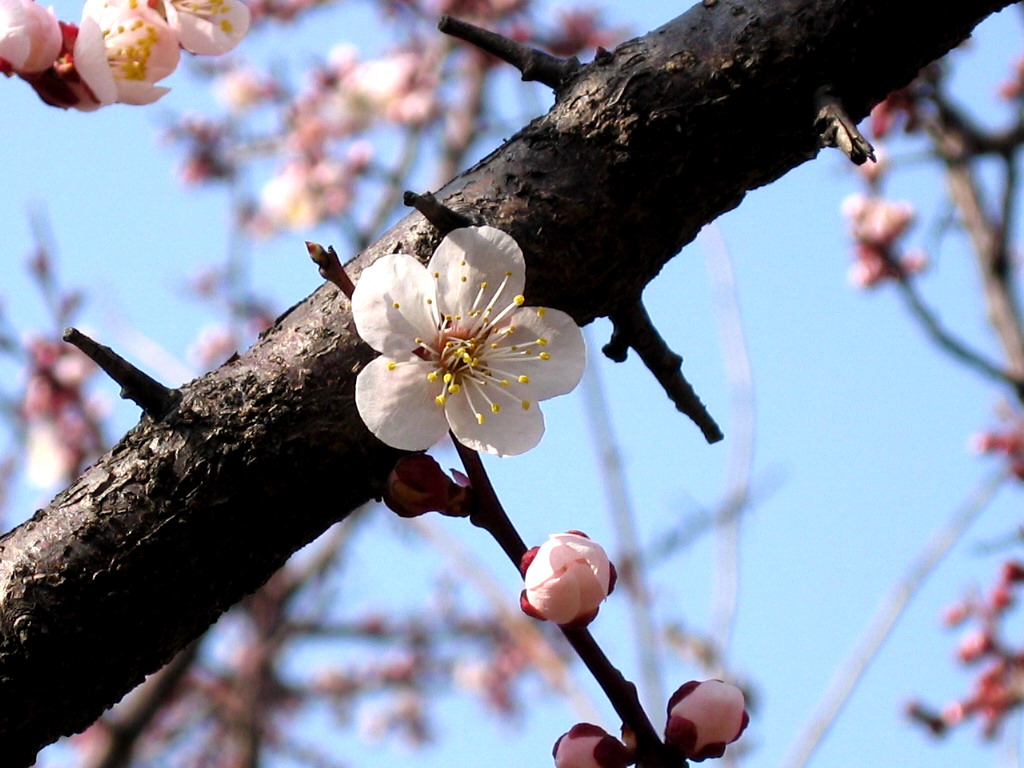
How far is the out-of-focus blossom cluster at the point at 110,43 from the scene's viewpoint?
1090 millimetres

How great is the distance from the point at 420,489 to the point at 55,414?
4420 mm

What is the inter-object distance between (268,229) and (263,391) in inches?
248

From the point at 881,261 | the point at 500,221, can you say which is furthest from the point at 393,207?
the point at 500,221

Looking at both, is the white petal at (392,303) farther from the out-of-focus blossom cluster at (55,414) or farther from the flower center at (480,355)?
the out-of-focus blossom cluster at (55,414)

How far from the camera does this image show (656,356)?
112 cm

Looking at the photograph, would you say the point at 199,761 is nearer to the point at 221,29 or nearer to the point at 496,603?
the point at 496,603

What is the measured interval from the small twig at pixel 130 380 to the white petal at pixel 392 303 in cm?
19

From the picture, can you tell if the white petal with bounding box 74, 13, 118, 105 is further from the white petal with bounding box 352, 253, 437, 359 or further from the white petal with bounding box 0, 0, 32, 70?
the white petal with bounding box 352, 253, 437, 359

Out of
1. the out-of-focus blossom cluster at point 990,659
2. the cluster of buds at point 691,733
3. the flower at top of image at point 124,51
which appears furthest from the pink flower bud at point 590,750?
the out-of-focus blossom cluster at point 990,659

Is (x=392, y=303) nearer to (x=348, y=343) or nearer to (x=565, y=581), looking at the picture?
(x=348, y=343)

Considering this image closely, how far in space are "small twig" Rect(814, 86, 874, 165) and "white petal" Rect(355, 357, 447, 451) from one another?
40 centimetres

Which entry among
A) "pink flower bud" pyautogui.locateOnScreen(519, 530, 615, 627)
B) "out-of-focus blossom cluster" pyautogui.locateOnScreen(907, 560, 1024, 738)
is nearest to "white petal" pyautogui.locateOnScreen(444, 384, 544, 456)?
"pink flower bud" pyautogui.locateOnScreen(519, 530, 615, 627)

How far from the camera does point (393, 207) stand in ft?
13.6

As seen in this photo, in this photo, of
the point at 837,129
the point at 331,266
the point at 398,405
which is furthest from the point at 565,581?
the point at 837,129
